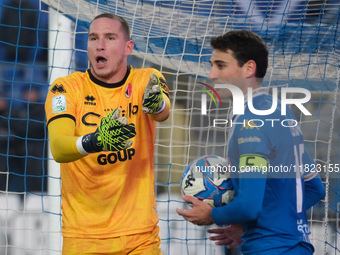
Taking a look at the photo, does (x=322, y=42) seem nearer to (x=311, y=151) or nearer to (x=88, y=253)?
(x=311, y=151)

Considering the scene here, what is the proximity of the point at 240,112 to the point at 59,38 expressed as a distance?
244 cm

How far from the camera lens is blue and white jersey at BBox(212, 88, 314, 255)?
8.86 ft

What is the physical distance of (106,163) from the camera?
3.25 metres

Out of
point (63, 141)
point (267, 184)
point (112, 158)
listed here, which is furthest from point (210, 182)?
point (63, 141)

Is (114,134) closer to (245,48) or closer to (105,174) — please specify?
(105,174)

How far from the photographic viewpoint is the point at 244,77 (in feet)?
10.2

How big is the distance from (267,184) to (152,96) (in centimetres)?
77

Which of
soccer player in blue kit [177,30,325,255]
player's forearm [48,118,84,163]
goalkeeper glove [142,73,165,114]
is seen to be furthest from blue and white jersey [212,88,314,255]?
player's forearm [48,118,84,163]

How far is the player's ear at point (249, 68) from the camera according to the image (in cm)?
312

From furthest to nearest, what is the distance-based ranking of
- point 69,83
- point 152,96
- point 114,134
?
point 69,83 < point 152,96 < point 114,134

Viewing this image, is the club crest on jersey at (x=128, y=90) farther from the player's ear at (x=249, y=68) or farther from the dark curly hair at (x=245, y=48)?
the player's ear at (x=249, y=68)

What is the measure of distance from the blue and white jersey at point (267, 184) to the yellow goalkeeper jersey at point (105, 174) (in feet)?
1.85

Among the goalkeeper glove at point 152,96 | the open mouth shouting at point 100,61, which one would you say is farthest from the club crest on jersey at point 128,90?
the goalkeeper glove at point 152,96

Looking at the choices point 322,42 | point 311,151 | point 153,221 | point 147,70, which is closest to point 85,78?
point 147,70
